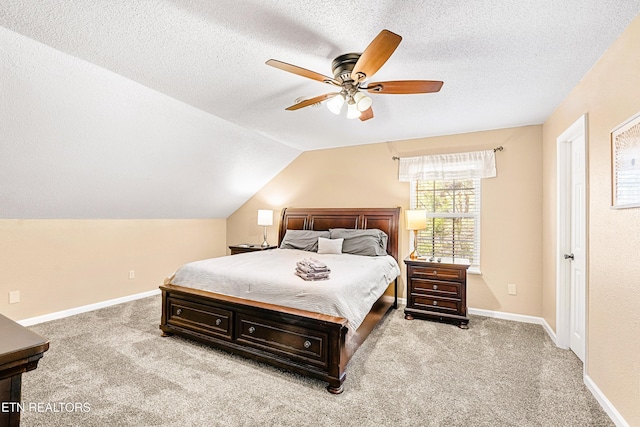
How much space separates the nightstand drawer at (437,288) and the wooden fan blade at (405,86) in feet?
7.70

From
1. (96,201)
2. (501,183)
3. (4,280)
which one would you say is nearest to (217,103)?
(96,201)

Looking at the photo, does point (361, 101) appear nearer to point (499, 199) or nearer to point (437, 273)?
point (437, 273)

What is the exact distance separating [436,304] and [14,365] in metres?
3.66

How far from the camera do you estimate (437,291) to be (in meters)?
3.66

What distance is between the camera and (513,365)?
2.61m

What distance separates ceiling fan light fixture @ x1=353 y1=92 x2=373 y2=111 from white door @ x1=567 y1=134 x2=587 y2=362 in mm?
2057

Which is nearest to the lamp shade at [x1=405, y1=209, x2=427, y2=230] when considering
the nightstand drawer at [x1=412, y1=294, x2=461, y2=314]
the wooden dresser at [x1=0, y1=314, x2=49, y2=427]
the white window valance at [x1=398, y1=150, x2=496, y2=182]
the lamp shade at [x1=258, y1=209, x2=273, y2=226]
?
the white window valance at [x1=398, y1=150, x2=496, y2=182]

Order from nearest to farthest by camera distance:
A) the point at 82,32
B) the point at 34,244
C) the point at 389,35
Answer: the point at 389,35, the point at 82,32, the point at 34,244

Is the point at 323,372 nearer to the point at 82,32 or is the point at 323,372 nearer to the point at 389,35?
the point at 389,35

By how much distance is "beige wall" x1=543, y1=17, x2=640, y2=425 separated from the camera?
5.81 ft

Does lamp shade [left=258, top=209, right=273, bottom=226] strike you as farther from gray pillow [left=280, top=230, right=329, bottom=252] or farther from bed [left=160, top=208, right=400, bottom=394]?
bed [left=160, top=208, right=400, bottom=394]

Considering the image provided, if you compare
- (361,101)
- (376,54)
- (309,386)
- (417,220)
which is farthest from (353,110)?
(309,386)

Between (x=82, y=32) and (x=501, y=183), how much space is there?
14.2 ft

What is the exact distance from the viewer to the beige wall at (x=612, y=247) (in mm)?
1771
